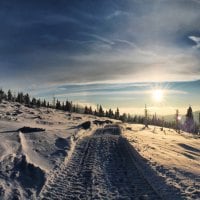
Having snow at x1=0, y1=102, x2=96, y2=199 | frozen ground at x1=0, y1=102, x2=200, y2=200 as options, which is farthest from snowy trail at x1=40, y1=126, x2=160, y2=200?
snow at x1=0, y1=102, x2=96, y2=199

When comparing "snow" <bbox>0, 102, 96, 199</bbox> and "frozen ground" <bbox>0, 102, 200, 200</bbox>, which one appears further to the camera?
"snow" <bbox>0, 102, 96, 199</bbox>

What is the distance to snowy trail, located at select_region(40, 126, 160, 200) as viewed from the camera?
42.0 ft

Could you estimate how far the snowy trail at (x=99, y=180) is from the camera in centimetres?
1281

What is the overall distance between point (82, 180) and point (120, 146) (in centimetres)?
1083

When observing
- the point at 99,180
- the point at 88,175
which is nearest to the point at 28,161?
the point at 88,175

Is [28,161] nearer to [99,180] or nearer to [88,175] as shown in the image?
[88,175]

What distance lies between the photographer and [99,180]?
49.4 ft

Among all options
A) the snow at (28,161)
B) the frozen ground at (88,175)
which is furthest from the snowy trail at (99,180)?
the snow at (28,161)

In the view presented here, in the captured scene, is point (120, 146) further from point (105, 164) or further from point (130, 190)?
point (130, 190)

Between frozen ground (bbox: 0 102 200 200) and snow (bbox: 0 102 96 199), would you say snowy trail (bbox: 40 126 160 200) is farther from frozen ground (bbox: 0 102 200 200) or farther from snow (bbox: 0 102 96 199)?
snow (bbox: 0 102 96 199)

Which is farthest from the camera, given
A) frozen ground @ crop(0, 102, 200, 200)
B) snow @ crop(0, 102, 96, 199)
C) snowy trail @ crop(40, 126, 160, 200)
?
snow @ crop(0, 102, 96, 199)

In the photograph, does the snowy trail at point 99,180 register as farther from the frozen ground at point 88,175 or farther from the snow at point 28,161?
the snow at point 28,161

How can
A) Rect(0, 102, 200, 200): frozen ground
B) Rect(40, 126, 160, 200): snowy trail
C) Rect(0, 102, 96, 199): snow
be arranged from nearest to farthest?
1. Rect(40, 126, 160, 200): snowy trail
2. Rect(0, 102, 200, 200): frozen ground
3. Rect(0, 102, 96, 199): snow

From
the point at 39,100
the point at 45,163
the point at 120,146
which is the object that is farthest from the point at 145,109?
the point at 45,163
